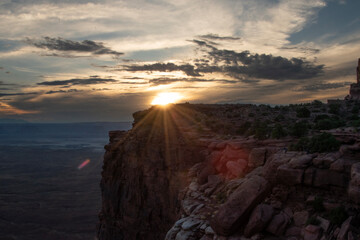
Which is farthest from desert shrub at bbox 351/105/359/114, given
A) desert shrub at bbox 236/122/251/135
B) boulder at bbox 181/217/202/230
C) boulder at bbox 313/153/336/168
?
boulder at bbox 181/217/202/230

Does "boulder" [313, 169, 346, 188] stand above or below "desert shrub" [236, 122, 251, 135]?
below

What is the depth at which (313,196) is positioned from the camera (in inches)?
533

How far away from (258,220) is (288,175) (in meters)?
3.39

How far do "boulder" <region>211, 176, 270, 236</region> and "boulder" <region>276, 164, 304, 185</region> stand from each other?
2.87 feet

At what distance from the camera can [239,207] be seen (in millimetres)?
13695

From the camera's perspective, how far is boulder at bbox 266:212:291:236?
1273cm

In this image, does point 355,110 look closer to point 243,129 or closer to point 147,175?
point 243,129

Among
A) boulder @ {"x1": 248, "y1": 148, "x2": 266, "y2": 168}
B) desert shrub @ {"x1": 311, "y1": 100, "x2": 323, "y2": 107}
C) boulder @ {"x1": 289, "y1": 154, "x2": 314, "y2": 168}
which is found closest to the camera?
boulder @ {"x1": 289, "y1": 154, "x2": 314, "y2": 168}

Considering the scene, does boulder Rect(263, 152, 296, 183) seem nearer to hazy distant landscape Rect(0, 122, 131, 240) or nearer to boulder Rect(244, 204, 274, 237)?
boulder Rect(244, 204, 274, 237)

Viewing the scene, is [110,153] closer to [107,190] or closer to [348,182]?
[107,190]

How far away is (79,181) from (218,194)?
149 meters

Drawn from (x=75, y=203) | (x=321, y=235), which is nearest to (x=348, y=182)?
(x=321, y=235)

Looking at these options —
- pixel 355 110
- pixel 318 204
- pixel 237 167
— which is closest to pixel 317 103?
pixel 355 110

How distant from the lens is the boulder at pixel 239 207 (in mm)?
13372
